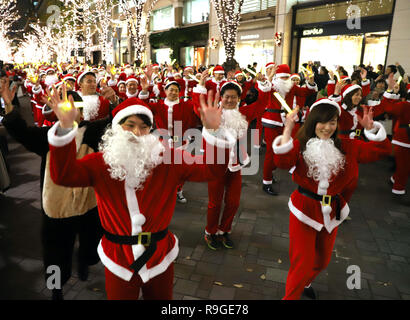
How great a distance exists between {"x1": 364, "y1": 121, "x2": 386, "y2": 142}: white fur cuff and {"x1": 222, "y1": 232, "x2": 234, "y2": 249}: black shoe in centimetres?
238

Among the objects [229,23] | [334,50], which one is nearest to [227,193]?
[229,23]

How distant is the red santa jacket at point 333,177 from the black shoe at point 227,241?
66.4 inches

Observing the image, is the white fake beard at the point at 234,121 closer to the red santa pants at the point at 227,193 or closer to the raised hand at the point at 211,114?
the red santa pants at the point at 227,193

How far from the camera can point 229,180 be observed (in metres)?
4.33

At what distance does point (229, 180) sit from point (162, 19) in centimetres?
3348

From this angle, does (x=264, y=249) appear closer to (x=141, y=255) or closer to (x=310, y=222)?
(x=310, y=222)

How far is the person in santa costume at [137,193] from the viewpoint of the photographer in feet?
7.08

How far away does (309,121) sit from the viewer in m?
3.07

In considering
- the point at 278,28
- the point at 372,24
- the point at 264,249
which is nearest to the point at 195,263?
the point at 264,249

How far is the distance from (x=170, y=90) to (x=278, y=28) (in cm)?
1571

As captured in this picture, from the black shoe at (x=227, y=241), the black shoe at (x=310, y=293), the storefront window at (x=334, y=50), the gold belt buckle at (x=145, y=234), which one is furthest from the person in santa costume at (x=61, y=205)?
the storefront window at (x=334, y=50)

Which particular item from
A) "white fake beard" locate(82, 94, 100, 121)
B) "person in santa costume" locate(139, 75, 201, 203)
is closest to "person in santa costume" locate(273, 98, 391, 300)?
"white fake beard" locate(82, 94, 100, 121)

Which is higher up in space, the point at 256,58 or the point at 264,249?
the point at 256,58
